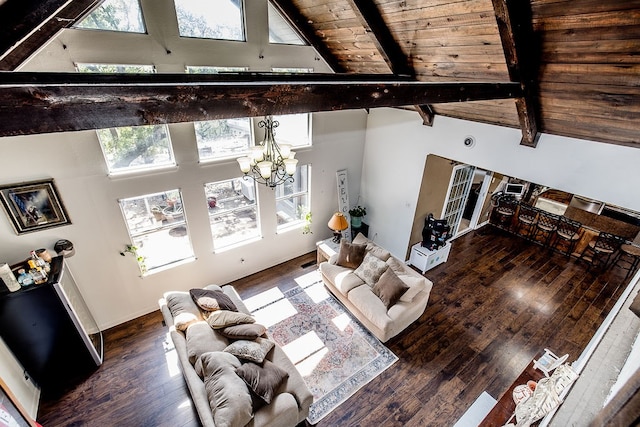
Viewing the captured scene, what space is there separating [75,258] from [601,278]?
9.37 m

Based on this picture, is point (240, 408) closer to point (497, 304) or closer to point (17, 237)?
point (17, 237)

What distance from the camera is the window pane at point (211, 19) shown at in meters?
3.72

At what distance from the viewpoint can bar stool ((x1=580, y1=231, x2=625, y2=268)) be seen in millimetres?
5902

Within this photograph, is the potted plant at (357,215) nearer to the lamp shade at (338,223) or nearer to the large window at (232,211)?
the lamp shade at (338,223)

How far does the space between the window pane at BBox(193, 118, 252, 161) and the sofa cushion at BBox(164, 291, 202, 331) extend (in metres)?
2.07

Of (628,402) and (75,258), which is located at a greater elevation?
(628,402)

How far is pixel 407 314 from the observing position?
4352 millimetres

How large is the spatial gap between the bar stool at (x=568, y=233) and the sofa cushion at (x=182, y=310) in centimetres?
763

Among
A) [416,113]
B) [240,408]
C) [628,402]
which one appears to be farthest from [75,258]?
[416,113]

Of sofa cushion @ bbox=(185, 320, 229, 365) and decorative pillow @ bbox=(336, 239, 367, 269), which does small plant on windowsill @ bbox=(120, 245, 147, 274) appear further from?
decorative pillow @ bbox=(336, 239, 367, 269)

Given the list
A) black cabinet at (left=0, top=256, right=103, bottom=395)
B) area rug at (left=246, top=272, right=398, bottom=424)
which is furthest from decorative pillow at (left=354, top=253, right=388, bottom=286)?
black cabinet at (left=0, top=256, right=103, bottom=395)

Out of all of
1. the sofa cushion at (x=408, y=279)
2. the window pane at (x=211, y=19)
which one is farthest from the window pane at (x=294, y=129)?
the sofa cushion at (x=408, y=279)

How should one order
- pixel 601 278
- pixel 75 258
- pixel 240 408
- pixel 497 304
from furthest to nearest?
pixel 601 278, pixel 497 304, pixel 75 258, pixel 240 408

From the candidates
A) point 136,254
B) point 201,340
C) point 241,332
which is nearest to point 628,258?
point 241,332
